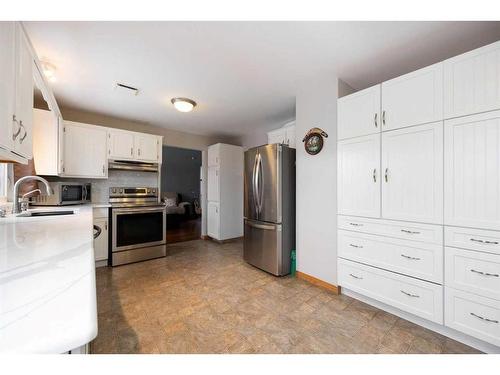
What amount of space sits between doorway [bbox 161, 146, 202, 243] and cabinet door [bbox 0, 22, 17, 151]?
16.7 feet

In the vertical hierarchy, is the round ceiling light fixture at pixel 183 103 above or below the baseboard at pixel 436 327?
above

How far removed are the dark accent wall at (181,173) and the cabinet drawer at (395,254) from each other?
20.4 feet

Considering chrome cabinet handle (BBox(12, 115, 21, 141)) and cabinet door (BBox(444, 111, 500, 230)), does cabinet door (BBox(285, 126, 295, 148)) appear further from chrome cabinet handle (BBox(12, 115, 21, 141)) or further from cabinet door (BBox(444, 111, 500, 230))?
chrome cabinet handle (BBox(12, 115, 21, 141))

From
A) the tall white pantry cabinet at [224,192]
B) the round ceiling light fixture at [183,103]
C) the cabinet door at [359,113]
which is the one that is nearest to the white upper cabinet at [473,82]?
the cabinet door at [359,113]

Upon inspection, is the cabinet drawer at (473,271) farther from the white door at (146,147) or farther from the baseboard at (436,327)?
the white door at (146,147)

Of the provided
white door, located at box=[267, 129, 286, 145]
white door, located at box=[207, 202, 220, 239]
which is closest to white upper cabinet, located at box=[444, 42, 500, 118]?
white door, located at box=[267, 129, 286, 145]

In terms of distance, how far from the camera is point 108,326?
1694 millimetres

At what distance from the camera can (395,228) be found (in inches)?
72.5

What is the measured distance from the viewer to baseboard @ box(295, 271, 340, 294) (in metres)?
2.28

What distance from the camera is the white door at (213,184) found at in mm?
4375

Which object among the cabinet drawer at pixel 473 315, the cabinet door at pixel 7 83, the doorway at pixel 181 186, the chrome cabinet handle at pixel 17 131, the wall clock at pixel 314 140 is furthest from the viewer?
the doorway at pixel 181 186
